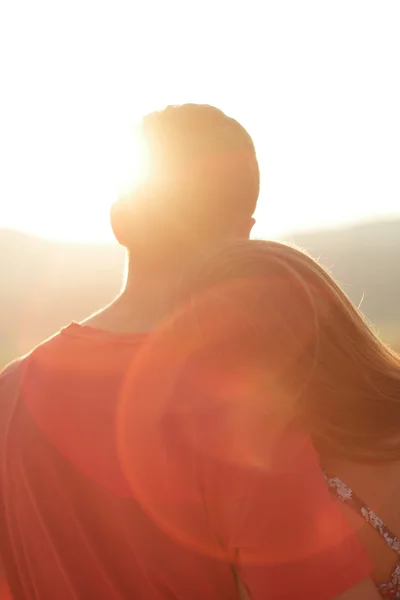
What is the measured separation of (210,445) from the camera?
1271mm

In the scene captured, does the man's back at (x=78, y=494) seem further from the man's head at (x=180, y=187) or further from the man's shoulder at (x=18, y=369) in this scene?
the man's head at (x=180, y=187)

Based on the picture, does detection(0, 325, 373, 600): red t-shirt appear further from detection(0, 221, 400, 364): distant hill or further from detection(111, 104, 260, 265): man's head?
detection(0, 221, 400, 364): distant hill

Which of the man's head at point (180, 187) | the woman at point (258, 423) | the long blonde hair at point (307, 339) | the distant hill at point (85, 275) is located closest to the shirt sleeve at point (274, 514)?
the woman at point (258, 423)

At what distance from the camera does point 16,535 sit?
5.09ft

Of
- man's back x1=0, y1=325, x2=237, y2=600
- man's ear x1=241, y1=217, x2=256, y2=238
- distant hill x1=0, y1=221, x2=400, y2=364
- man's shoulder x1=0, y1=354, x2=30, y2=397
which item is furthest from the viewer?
distant hill x1=0, y1=221, x2=400, y2=364

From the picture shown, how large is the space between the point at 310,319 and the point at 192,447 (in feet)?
1.06

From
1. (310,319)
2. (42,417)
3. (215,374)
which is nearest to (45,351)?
(42,417)

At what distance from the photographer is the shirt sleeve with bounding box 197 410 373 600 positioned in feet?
4.03

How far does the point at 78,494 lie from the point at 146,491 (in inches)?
6.7

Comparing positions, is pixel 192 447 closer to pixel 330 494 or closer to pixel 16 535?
pixel 330 494

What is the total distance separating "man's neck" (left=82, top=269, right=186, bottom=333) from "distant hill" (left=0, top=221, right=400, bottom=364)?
73.7 feet

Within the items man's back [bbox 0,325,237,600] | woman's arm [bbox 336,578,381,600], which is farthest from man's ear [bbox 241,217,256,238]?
woman's arm [bbox 336,578,381,600]

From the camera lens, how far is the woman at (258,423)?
4.08 feet

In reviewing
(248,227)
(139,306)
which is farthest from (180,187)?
(139,306)
